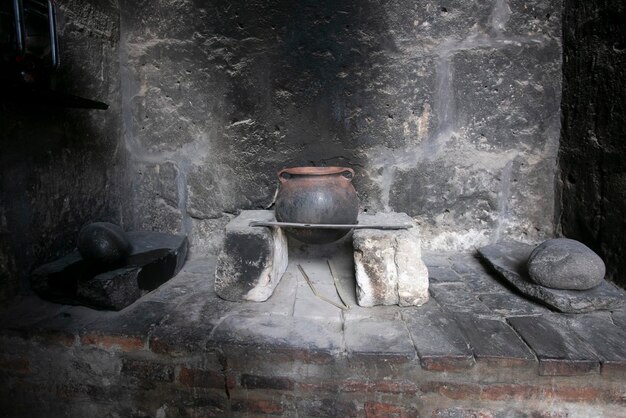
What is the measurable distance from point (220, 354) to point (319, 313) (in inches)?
17.9

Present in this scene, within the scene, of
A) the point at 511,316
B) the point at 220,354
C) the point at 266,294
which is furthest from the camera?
the point at 266,294

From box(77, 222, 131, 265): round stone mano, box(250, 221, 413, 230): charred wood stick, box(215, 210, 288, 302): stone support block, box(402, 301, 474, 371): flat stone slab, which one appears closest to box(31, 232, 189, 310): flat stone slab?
box(77, 222, 131, 265): round stone mano

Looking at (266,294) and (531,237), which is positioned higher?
(531,237)

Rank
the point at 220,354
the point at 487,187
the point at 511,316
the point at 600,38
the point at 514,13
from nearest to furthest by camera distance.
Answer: the point at 220,354 < the point at 511,316 < the point at 600,38 < the point at 514,13 < the point at 487,187

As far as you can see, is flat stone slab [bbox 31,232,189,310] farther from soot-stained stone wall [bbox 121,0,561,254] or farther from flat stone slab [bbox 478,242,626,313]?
flat stone slab [bbox 478,242,626,313]

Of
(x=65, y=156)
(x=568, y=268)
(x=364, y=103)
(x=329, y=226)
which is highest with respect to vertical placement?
(x=364, y=103)

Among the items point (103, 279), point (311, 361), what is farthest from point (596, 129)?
point (103, 279)

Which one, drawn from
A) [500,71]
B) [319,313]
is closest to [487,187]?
[500,71]

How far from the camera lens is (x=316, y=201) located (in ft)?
5.83

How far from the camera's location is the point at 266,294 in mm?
1791

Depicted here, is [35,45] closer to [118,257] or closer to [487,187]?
[118,257]

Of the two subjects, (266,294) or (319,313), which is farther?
(266,294)

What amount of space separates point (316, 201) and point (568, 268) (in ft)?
3.78

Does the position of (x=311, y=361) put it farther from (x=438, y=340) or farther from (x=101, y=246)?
(x=101, y=246)
